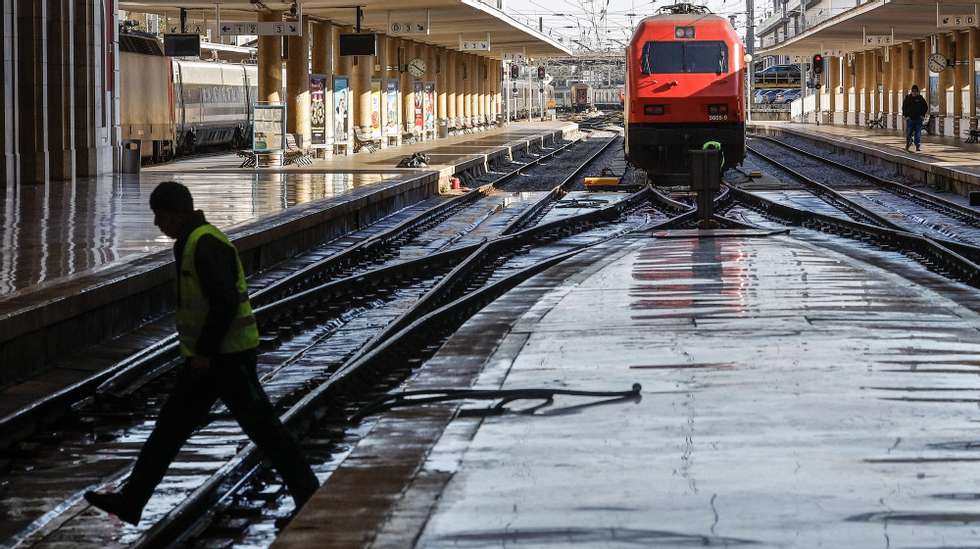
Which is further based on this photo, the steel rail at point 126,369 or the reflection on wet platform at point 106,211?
the reflection on wet platform at point 106,211

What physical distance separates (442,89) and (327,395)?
50988 mm

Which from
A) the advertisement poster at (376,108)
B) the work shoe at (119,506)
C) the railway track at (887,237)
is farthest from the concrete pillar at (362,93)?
the work shoe at (119,506)

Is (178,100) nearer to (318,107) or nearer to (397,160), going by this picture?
(318,107)

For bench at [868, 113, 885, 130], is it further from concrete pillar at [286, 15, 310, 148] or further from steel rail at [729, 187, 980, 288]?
steel rail at [729, 187, 980, 288]

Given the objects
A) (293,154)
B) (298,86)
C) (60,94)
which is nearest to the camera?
(60,94)

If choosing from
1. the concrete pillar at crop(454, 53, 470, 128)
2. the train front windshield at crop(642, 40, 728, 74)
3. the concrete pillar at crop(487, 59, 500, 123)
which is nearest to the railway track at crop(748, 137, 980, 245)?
the train front windshield at crop(642, 40, 728, 74)

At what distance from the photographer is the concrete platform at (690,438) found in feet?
16.0

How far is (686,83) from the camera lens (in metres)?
26.4

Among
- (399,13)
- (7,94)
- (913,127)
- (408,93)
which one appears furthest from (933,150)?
(7,94)

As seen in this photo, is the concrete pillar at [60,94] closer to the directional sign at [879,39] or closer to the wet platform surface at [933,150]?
the wet platform surface at [933,150]

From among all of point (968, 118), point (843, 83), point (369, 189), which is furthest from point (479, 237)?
point (843, 83)

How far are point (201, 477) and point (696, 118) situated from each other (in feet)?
66.9

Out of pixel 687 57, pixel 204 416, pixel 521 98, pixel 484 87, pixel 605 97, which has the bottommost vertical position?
pixel 204 416

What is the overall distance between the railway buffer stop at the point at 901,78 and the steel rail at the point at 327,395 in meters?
15.1
